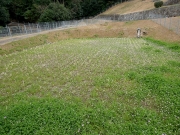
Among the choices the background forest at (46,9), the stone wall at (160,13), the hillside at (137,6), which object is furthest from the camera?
the hillside at (137,6)

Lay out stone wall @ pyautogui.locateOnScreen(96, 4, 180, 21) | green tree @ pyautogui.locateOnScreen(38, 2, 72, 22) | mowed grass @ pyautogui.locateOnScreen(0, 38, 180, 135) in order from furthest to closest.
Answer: green tree @ pyautogui.locateOnScreen(38, 2, 72, 22)
stone wall @ pyautogui.locateOnScreen(96, 4, 180, 21)
mowed grass @ pyautogui.locateOnScreen(0, 38, 180, 135)

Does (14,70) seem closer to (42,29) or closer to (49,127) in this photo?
(49,127)

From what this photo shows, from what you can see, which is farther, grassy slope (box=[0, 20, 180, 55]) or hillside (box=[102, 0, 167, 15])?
hillside (box=[102, 0, 167, 15])

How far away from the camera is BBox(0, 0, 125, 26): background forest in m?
31.1

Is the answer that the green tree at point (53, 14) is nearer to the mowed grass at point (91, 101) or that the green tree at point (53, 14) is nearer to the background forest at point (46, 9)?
the background forest at point (46, 9)

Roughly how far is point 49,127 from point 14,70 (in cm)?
471

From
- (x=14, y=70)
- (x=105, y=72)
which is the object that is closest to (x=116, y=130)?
(x=105, y=72)

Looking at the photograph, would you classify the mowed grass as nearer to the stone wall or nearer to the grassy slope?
the grassy slope

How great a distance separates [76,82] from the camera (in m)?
5.02

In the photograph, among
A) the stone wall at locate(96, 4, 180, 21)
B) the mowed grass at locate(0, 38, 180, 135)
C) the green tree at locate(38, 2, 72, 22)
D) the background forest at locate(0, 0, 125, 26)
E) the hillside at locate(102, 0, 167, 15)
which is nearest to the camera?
the mowed grass at locate(0, 38, 180, 135)

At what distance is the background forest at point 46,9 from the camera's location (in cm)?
3115

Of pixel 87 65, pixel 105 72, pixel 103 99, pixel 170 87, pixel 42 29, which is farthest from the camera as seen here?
pixel 42 29

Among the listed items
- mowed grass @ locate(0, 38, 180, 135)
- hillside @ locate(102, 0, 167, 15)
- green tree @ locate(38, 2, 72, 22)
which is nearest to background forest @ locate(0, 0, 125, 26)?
green tree @ locate(38, 2, 72, 22)

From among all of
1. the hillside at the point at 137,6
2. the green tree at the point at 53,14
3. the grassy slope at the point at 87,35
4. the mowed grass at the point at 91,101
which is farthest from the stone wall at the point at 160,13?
the mowed grass at the point at 91,101
